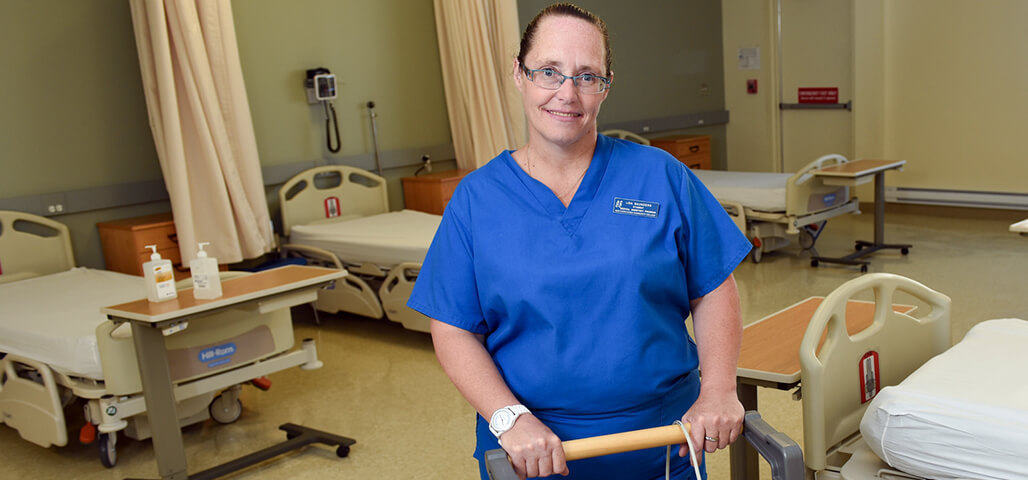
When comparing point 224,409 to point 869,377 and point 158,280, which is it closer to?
point 158,280

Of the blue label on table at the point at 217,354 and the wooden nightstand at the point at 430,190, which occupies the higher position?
the wooden nightstand at the point at 430,190

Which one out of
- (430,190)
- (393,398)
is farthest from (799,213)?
(393,398)

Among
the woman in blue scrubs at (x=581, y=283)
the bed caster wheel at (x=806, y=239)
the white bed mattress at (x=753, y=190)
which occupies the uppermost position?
the woman in blue scrubs at (x=581, y=283)

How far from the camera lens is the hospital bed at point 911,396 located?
1.57 metres

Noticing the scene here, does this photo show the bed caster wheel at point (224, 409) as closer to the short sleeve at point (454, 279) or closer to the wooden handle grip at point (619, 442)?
the short sleeve at point (454, 279)

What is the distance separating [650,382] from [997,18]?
264 inches

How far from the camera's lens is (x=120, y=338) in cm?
328

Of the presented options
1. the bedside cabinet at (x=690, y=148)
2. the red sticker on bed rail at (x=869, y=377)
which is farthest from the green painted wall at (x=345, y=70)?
the red sticker on bed rail at (x=869, y=377)

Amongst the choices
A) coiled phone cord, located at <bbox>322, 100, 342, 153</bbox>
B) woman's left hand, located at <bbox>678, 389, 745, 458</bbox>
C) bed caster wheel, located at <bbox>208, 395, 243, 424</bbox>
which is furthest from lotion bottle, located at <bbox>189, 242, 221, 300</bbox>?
coiled phone cord, located at <bbox>322, 100, 342, 153</bbox>

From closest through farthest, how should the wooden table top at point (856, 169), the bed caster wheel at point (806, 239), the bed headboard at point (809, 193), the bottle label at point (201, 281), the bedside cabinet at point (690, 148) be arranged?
1. the bottle label at point (201, 281)
2. the wooden table top at point (856, 169)
3. the bed headboard at point (809, 193)
4. the bed caster wheel at point (806, 239)
5. the bedside cabinet at point (690, 148)

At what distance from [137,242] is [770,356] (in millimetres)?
3755

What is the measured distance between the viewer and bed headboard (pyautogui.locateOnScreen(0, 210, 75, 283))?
462 cm

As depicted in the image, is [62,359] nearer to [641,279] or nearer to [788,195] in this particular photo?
[641,279]

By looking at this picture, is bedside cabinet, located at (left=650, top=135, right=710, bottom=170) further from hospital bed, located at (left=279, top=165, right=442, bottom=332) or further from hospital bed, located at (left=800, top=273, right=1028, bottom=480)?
hospital bed, located at (left=800, top=273, right=1028, bottom=480)
